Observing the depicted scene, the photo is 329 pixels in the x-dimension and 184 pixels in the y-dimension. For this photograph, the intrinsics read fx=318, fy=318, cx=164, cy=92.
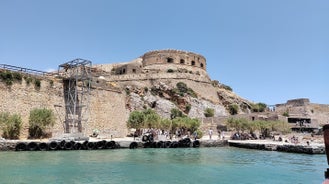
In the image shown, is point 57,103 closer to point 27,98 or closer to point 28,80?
point 27,98

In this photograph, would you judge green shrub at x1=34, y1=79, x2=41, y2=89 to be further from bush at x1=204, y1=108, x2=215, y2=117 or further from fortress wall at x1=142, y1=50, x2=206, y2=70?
fortress wall at x1=142, y1=50, x2=206, y2=70

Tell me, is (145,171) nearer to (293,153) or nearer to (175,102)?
(293,153)

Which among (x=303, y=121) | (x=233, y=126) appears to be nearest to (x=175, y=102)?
(x=233, y=126)

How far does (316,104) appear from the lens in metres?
58.1

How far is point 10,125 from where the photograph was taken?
23.6m

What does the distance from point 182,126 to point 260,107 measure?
1141 inches

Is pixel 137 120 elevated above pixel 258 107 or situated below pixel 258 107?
below

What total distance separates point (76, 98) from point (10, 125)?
690 cm

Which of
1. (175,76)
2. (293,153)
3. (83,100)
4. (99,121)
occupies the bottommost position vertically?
(293,153)

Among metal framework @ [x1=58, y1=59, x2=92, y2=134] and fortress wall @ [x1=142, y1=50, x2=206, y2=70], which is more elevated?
fortress wall @ [x1=142, y1=50, x2=206, y2=70]

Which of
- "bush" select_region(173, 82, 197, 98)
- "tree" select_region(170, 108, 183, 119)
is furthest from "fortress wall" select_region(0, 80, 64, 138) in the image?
"bush" select_region(173, 82, 197, 98)

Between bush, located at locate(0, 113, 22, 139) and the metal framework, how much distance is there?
181 inches

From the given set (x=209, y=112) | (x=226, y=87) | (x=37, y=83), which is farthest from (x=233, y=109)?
(x=37, y=83)

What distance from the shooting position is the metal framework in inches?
1127
